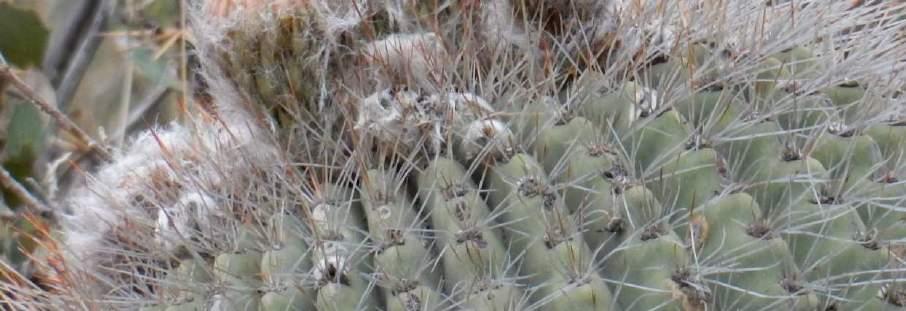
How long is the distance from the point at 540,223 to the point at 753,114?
284 millimetres

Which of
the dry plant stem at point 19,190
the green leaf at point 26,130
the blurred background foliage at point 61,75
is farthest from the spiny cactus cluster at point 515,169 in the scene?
the green leaf at point 26,130

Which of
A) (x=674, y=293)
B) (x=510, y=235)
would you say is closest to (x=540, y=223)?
(x=510, y=235)

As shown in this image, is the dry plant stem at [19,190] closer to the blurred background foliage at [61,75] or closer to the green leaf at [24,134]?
the blurred background foliage at [61,75]

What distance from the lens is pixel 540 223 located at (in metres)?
1.19

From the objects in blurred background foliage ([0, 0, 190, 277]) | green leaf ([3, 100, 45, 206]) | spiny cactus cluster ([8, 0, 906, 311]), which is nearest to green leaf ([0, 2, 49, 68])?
blurred background foliage ([0, 0, 190, 277])

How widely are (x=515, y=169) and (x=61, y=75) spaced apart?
192cm

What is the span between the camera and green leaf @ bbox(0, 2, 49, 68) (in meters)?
2.40

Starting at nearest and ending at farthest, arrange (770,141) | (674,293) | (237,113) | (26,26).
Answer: (674,293), (770,141), (237,113), (26,26)

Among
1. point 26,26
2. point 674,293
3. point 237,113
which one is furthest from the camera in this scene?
point 26,26

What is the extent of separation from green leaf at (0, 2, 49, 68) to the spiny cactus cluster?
102cm

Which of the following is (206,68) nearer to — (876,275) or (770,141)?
(770,141)

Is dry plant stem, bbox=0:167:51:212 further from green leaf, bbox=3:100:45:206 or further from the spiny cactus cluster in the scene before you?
the spiny cactus cluster

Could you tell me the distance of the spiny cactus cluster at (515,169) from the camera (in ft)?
3.89

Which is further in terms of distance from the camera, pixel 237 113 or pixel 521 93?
pixel 237 113
